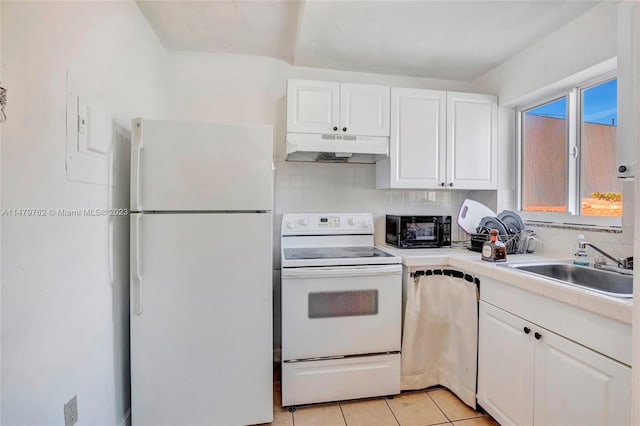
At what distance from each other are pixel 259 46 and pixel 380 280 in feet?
6.14

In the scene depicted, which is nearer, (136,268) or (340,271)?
(136,268)

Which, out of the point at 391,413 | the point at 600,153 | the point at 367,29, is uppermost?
the point at 367,29

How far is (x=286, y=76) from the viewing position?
2.36 meters

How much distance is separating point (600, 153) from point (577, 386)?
1404 mm

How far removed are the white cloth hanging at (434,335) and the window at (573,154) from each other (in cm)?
94

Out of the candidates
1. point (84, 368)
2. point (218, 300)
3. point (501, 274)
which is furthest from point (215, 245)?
point (501, 274)

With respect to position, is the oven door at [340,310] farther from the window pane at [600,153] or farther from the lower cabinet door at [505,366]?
the window pane at [600,153]

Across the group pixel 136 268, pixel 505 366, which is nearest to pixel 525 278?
pixel 505 366

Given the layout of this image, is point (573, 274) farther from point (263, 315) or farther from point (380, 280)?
point (263, 315)

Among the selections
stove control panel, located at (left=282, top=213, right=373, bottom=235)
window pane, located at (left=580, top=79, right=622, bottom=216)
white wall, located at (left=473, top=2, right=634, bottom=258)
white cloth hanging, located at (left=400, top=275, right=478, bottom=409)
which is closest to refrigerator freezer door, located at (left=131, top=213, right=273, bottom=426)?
stove control panel, located at (left=282, top=213, right=373, bottom=235)

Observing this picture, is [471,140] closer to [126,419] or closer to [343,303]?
[343,303]

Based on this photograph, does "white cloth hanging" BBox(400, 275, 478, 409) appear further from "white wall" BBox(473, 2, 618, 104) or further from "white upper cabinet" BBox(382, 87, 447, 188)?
"white wall" BBox(473, 2, 618, 104)

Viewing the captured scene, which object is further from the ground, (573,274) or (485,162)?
(485,162)

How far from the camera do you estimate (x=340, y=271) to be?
5.87 feet
